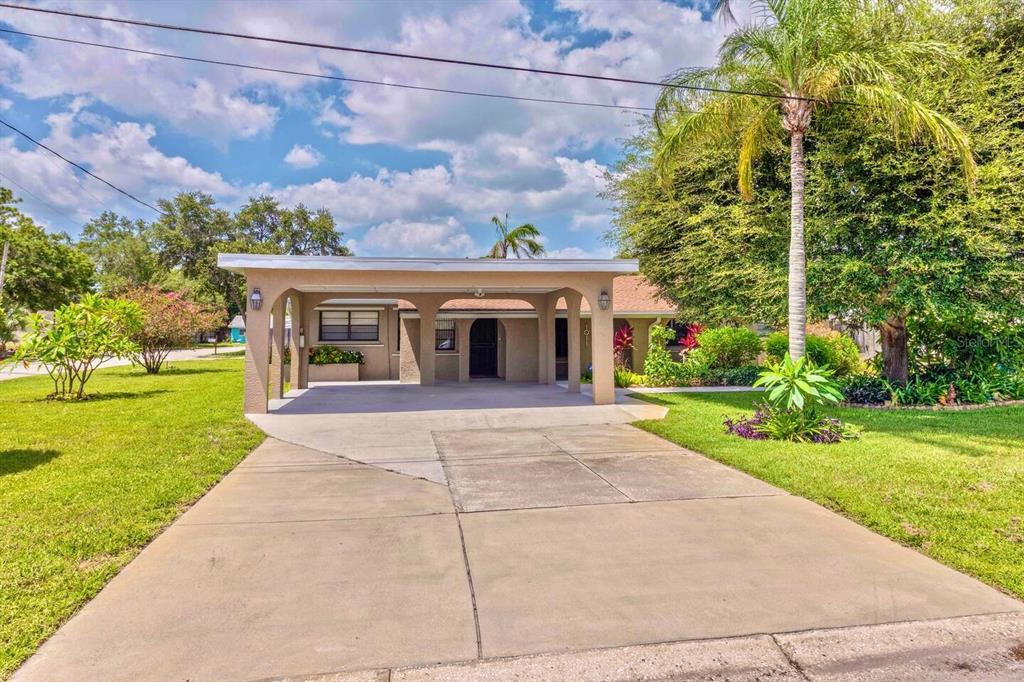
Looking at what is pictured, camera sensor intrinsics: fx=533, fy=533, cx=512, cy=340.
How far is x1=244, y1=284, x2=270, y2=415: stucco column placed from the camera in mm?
10789

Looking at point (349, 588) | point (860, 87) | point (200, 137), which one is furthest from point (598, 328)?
point (200, 137)

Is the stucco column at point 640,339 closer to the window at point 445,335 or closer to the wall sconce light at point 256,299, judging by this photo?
the window at point 445,335

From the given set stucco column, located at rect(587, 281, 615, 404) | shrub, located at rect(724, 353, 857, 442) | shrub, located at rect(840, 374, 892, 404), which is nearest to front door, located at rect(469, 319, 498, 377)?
stucco column, located at rect(587, 281, 615, 404)

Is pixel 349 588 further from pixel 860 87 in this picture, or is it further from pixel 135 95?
pixel 135 95

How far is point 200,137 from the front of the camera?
21.3 meters

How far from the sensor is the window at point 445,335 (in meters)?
18.7

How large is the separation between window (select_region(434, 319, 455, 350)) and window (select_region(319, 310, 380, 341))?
2.16 m

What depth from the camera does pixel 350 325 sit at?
1883 centimetres

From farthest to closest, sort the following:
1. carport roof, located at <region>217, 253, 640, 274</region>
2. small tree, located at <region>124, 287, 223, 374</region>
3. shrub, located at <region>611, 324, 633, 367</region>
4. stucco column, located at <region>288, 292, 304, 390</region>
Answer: small tree, located at <region>124, 287, 223, 374</region>
shrub, located at <region>611, 324, 633, 367</region>
stucco column, located at <region>288, 292, 304, 390</region>
carport roof, located at <region>217, 253, 640, 274</region>

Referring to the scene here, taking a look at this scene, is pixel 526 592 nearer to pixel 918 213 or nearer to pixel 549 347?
pixel 918 213

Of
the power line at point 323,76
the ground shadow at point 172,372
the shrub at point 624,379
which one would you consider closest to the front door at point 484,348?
the shrub at point 624,379

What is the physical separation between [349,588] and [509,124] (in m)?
14.5

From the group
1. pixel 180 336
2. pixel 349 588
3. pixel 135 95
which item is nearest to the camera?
A: pixel 349 588

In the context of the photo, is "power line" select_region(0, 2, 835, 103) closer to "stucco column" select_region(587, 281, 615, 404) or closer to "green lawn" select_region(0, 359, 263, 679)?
"stucco column" select_region(587, 281, 615, 404)
